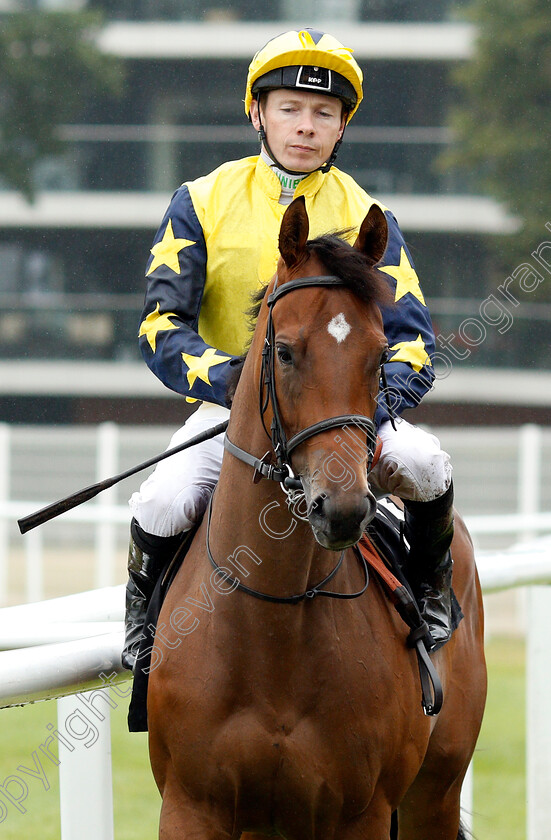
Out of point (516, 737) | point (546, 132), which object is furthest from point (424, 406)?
point (516, 737)

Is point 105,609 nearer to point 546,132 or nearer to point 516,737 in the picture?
point 516,737

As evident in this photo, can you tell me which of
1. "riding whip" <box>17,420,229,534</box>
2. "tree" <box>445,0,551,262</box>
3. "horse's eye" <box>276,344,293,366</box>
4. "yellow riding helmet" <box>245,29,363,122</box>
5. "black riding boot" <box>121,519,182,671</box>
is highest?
"tree" <box>445,0,551,262</box>

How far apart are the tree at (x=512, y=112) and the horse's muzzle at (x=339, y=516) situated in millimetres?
18424

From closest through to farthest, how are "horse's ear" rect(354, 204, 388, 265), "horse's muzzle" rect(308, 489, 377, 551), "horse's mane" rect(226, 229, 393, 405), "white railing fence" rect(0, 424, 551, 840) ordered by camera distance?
"horse's muzzle" rect(308, 489, 377, 551), "horse's mane" rect(226, 229, 393, 405), "horse's ear" rect(354, 204, 388, 265), "white railing fence" rect(0, 424, 551, 840)

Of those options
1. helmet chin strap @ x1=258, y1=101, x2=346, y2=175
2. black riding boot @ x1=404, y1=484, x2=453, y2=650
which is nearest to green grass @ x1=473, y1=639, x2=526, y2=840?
black riding boot @ x1=404, y1=484, x2=453, y2=650

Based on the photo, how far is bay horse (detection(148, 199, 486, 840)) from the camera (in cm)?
256

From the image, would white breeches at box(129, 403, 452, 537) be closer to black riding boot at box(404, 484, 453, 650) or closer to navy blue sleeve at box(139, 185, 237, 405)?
black riding boot at box(404, 484, 453, 650)

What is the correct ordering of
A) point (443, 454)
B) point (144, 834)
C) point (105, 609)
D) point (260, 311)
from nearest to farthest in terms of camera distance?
point (260, 311), point (443, 454), point (105, 609), point (144, 834)

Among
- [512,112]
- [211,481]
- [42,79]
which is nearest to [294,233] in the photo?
[211,481]

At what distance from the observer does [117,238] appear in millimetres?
22734

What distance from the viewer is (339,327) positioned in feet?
8.13

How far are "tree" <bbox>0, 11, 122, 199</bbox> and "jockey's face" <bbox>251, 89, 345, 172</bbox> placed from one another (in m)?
20.1

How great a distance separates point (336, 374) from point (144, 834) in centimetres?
367

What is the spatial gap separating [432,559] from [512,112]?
18656 millimetres
